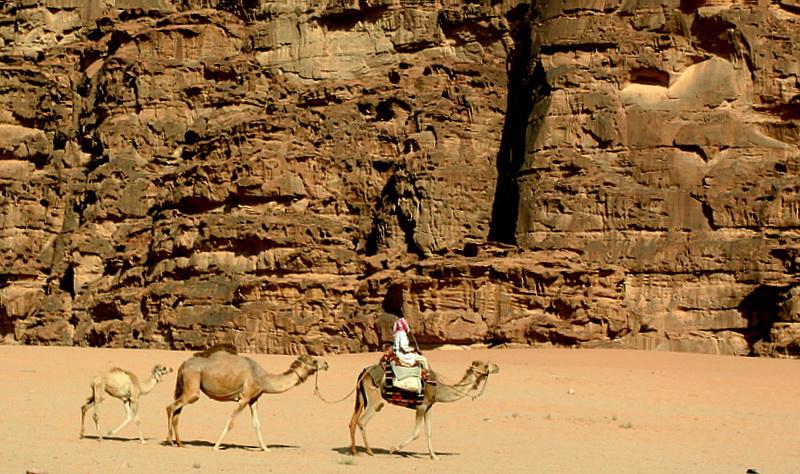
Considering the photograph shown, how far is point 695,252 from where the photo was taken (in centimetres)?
4194

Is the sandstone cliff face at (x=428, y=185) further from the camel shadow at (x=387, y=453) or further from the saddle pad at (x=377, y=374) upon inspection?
the saddle pad at (x=377, y=374)

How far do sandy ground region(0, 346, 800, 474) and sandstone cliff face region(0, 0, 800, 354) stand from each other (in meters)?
7.22

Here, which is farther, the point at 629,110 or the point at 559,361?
the point at 629,110

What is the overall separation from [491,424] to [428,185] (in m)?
26.1

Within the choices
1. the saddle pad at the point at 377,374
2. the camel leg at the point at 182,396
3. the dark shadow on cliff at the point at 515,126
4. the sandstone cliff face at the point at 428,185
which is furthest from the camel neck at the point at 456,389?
the dark shadow on cliff at the point at 515,126

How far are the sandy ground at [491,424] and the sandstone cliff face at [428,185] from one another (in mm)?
7223

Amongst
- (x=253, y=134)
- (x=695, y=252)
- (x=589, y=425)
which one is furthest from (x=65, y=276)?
(x=589, y=425)

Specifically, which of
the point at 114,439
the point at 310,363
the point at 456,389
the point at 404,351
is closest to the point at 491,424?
the point at 456,389

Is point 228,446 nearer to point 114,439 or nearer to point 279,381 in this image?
point 279,381

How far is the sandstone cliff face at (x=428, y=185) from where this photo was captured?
41.2m

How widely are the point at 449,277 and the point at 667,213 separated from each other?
835cm

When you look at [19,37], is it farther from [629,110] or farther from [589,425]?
[589,425]

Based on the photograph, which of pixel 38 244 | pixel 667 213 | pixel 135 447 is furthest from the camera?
pixel 38 244

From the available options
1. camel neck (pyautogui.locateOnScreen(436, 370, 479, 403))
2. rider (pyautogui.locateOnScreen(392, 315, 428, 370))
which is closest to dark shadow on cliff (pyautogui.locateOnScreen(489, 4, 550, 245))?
camel neck (pyautogui.locateOnScreen(436, 370, 479, 403))
